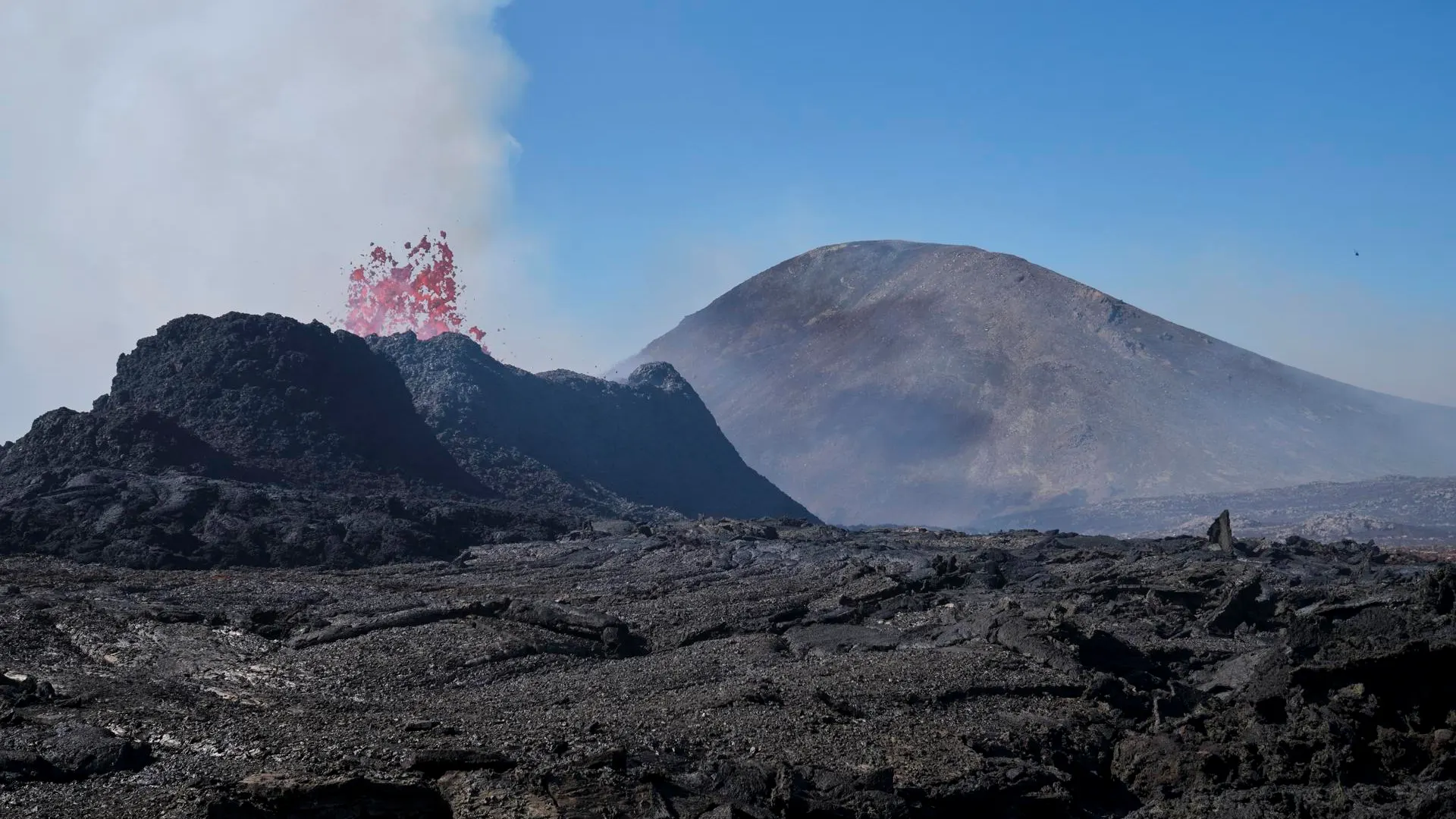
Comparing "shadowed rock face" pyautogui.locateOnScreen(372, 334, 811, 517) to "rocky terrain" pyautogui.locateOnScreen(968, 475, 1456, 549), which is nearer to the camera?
"shadowed rock face" pyautogui.locateOnScreen(372, 334, 811, 517)

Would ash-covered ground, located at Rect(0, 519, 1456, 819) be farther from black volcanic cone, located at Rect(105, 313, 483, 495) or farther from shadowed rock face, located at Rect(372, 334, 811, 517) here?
shadowed rock face, located at Rect(372, 334, 811, 517)

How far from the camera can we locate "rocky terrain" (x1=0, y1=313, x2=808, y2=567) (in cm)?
3491

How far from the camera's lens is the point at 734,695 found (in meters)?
17.2

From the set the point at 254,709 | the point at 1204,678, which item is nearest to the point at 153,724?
the point at 254,709

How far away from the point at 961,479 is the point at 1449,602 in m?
74.6

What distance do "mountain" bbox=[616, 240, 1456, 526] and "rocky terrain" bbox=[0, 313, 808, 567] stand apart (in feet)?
88.0

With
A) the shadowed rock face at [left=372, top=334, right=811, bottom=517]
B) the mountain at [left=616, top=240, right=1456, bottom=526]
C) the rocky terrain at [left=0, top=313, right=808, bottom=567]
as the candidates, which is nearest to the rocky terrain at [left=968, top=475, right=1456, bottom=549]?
the mountain at [left=616, top=240, right=1456, bottom=526]

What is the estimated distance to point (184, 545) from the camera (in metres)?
33.7

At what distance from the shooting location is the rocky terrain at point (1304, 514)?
59344 millimetres

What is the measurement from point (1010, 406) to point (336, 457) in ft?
213

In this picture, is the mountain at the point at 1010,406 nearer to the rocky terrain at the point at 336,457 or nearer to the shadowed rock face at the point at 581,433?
the shadowed rock face at the point at 581,433

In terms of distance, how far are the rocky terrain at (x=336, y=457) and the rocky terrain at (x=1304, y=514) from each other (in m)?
22.7

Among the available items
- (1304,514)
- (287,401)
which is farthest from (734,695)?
(1304,514)

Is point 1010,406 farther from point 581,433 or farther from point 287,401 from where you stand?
point 287,401
